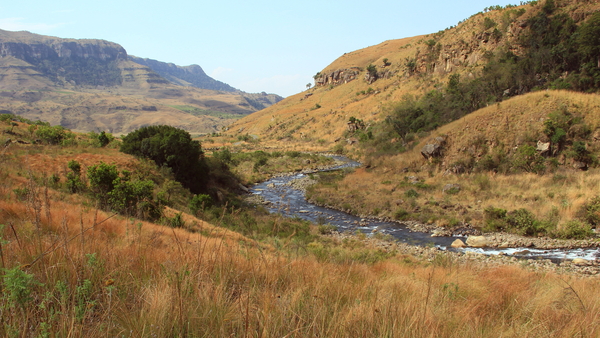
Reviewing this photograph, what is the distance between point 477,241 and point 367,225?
578cm

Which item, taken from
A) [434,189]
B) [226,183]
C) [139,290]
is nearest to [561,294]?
[139,290]

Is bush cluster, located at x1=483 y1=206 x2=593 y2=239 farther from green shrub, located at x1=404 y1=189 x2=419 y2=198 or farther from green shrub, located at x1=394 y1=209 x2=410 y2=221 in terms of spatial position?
green shrub, located at x1=404 y1=189 x2=419 y2=198

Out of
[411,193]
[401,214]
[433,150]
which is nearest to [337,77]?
[433,150]

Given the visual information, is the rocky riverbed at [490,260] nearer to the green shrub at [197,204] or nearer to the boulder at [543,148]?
the green shrub at [197,204]

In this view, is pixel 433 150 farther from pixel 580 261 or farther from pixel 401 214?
pixel 580 261

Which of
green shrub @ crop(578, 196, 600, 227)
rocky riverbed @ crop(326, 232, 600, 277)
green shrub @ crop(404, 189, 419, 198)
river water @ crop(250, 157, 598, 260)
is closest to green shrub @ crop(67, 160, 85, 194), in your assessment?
river water @ crop(250, 157, 598, 260)

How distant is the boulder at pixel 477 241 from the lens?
47.4 ft

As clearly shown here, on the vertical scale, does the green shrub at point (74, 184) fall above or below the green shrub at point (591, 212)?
below

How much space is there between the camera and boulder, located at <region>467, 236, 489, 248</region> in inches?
569

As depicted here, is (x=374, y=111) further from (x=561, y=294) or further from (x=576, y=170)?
(x=561, y=294)

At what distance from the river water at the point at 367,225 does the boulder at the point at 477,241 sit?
14.6 inches

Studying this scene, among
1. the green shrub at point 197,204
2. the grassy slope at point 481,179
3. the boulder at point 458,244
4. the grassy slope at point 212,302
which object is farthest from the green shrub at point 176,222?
the grassy slope at point 481,179

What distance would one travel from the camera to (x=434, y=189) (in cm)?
2278

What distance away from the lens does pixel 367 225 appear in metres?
18.8
